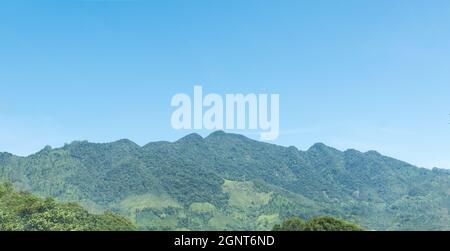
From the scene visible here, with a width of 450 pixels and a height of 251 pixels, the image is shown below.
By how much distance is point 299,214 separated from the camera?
7800 inches

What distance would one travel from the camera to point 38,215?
55.5m

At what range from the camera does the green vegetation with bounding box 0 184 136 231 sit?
52.4 meters

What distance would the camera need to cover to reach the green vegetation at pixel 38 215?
52.4 m
